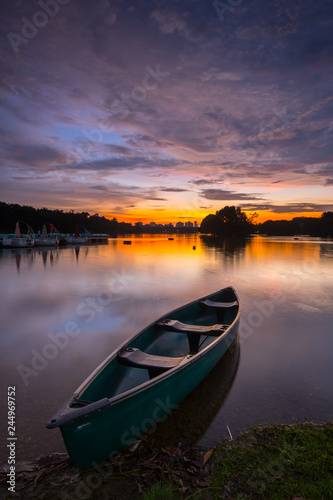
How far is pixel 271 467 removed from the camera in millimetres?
3971

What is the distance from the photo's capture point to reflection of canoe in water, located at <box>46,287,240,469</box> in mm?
3774

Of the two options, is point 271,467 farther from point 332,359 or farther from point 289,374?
point 332,359

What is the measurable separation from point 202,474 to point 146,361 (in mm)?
2129

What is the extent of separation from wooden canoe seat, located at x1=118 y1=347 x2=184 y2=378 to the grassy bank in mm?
1243

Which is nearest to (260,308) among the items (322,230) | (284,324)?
(284,324)

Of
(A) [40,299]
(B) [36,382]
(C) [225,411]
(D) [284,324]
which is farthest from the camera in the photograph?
(A) [40,299]

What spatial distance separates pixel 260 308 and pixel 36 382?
10439mm

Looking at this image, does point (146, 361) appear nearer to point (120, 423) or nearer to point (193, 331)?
point (120, 423)

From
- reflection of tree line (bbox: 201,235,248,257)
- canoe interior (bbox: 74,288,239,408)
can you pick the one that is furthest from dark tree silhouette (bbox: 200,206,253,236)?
canoe interior (bbox: 74,288,239,408)

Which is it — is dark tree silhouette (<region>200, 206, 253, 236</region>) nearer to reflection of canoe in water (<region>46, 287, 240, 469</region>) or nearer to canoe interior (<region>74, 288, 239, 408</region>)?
canoe interior (<region>74, 288, 239, 408</region>)

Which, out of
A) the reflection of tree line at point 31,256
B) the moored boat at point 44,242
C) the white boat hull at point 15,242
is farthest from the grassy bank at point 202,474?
the moored boat at point 44,242

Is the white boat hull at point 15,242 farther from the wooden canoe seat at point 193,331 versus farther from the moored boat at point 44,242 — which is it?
the wooden canoe seat at point 193,331

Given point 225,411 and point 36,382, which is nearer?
point 225,411

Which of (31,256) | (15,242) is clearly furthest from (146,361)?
(15,242)
